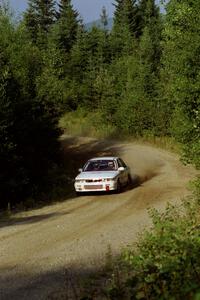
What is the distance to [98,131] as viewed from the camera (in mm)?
59281

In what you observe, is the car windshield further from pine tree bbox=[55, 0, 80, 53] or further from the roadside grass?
pine tree bbox=[55, 0, 80, 53]

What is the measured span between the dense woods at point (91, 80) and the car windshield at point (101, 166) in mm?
2833

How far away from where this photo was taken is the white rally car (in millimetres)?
24312

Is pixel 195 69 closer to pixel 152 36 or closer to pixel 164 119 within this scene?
pixel 164 119

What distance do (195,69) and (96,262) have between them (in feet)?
35.5

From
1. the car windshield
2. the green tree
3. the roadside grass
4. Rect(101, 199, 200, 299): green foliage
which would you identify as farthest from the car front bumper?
the roadside grass

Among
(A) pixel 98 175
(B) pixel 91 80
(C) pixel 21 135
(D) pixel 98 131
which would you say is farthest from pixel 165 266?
(B) pixel 91 80

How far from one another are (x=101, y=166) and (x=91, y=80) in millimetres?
45403

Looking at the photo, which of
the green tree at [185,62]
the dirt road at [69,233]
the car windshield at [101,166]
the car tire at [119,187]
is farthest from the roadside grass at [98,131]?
the green tree at [185,62]

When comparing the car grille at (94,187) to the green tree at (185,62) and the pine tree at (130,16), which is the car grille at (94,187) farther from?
the pine tree at (130,16)

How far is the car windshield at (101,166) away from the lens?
26.0m

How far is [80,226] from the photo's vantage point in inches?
671

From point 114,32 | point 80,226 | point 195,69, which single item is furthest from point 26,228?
point 114,32

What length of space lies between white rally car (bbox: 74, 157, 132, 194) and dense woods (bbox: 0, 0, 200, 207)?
9.58ft
